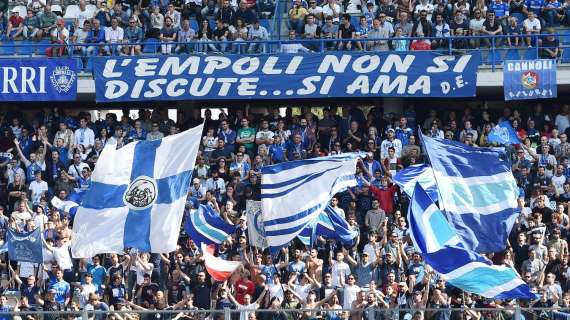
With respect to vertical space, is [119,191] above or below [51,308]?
above

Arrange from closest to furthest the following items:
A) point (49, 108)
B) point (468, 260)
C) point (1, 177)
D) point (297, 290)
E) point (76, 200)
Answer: point (468, 260) < point (297, 290) < point (76, 200) < point (1, 177) < point (49, 108)

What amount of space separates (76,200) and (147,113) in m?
3.69

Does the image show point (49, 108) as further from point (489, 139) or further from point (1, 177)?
point (489, 139)

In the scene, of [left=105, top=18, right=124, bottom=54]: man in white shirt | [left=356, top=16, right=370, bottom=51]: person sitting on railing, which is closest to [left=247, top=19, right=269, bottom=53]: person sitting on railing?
[left=356, top=16, right=370, bottom=51]: person sitting on railing

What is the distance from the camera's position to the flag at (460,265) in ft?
71.5

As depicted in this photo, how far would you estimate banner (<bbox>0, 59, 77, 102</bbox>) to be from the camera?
3284 cm

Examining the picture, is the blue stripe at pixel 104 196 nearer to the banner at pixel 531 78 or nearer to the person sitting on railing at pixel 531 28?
the banner at pixel 531 78

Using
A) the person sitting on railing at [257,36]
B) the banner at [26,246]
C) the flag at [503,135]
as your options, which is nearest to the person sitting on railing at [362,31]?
the person sitting on railing at [257,36]

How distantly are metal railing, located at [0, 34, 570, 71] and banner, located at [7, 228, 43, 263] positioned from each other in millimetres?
6358

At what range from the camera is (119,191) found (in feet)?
76.8

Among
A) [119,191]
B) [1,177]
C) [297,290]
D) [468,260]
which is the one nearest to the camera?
[468,260]

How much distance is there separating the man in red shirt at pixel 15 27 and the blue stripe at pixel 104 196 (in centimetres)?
1151

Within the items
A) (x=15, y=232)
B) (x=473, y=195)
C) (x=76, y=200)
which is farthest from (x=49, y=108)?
(x=473, y=195)

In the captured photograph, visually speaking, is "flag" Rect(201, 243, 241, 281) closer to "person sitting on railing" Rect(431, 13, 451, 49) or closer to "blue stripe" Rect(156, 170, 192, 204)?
"blue stripe" Rect(156, 170, 192, 204)
